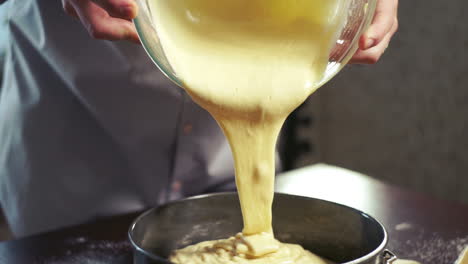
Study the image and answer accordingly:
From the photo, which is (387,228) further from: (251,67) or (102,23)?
(102,23)

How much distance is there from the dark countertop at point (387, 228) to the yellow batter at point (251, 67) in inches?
8.8

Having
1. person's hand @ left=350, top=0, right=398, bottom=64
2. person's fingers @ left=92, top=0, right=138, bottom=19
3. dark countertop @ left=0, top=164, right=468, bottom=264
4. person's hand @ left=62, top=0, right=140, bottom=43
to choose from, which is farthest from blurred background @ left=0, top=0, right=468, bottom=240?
person's fingers @ left=92, top=0, right=138, bottom=19

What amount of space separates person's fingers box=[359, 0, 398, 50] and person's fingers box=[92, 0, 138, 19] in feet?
0.97

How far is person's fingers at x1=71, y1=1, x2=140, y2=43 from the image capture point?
0.72 metres

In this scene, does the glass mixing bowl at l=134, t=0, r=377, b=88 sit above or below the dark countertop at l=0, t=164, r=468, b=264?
above

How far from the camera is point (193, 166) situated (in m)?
1.23

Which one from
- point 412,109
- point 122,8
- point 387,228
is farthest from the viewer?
point 412,109

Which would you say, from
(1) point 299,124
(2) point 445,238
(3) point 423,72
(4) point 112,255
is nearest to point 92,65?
(4) point 112,255

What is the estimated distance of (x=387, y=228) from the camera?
98 cm

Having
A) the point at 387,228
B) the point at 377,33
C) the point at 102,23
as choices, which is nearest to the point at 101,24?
the point at 102,23

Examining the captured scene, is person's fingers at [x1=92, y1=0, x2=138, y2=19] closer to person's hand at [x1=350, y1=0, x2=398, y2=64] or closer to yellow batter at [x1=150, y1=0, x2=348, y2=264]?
yellow batter at [x1=150, y1=0, x2=348, y2=264]

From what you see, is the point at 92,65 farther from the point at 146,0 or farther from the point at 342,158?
the point at 342,158

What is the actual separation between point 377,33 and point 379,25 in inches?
0.9

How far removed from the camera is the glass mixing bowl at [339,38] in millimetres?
687
